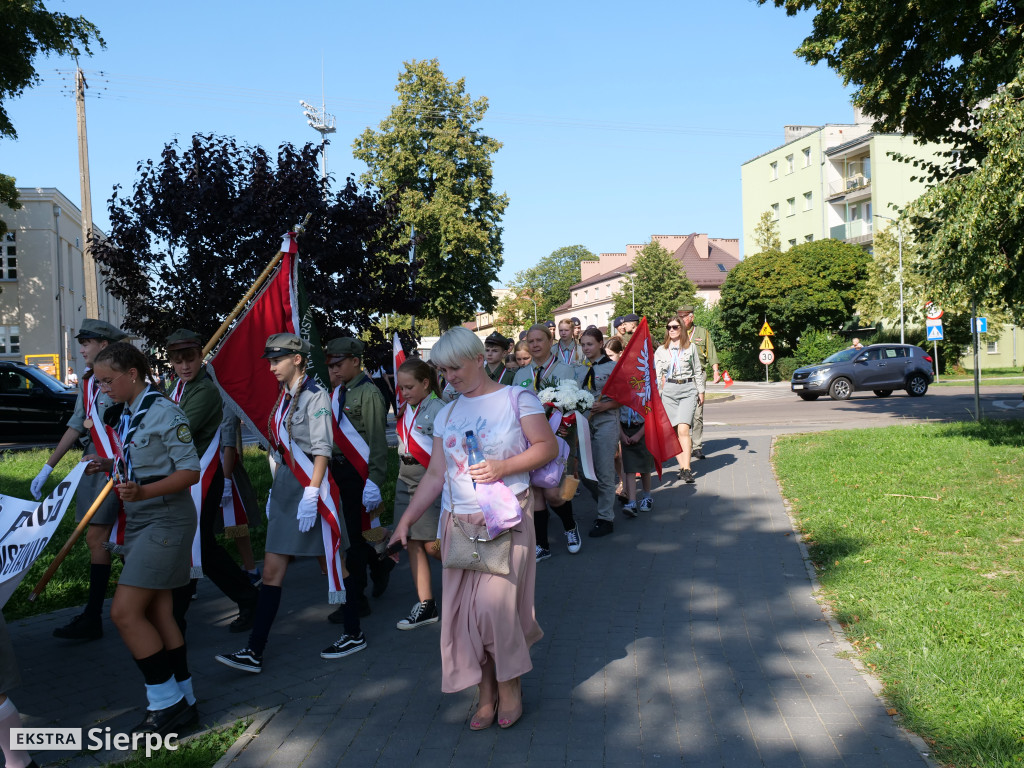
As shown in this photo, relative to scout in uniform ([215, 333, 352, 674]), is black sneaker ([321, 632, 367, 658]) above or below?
below

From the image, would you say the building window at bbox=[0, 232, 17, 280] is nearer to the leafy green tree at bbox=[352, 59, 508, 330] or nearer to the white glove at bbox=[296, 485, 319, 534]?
the leafy green tree at bbox=[352, 59, 508, 330]

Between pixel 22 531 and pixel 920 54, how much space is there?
41.7 ft

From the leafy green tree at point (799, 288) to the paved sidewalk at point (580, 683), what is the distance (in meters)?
41.3

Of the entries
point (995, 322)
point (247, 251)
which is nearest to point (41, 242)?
point (247, 251)

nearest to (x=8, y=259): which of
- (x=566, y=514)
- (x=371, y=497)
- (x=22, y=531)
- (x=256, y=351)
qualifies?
(x=256, y=351)

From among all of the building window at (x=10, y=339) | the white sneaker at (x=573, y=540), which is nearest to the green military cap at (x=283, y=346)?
the white sneaker at (x=573, y=540)

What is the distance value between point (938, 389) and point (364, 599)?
28926mm

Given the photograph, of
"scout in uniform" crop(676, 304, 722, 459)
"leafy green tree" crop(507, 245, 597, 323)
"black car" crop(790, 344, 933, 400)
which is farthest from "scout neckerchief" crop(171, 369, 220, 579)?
"leafy green tree" crop(507, 245, 597, 323)

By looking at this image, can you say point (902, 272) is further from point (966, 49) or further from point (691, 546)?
point (691, 546)

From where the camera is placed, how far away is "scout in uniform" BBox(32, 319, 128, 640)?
217 inches

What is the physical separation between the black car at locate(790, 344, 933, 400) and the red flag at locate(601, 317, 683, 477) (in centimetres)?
1909

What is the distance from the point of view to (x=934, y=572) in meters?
6.11

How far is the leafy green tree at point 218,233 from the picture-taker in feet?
30.2

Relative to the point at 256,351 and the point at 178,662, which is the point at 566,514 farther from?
the point at 178,662
